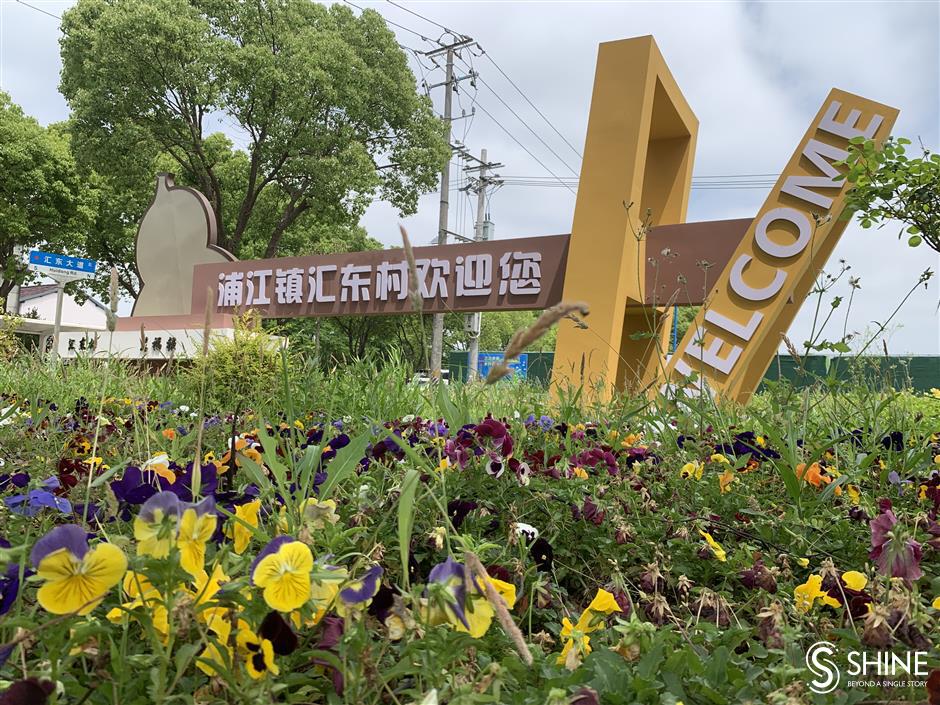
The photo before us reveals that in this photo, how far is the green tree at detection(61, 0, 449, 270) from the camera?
14.6m

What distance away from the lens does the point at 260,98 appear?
1545 cm

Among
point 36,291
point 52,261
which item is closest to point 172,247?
point 52,261

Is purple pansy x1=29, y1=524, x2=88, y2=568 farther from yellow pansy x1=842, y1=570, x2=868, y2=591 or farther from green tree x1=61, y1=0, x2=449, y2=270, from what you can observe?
green tree x1=61, y1=0, x2=449, y2=270

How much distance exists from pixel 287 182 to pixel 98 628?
57.0 ft

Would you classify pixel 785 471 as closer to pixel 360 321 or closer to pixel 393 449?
pixel 393 449

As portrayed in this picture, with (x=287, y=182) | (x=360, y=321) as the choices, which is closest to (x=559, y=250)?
(x=287, y=182)

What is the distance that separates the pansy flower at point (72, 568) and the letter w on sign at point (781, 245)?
5669 millimetres

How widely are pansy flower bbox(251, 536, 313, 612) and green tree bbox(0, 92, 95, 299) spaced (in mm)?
21905

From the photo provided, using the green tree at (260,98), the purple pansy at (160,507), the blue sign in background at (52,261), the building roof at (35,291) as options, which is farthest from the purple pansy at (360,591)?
the building roof at (35,291)

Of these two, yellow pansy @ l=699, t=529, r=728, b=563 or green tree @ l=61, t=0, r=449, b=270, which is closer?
yellow pansy @ l=699, t=529, r=728, b=563

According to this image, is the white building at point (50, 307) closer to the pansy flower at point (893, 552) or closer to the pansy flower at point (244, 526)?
the pansy flower at point (244, 526)

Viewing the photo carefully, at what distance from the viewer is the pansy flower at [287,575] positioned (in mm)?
671

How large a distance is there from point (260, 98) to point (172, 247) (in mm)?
5058

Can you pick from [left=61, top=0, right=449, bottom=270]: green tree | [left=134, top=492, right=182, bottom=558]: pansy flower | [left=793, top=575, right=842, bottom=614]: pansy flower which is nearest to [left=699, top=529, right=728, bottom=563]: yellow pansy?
[left=793, top=575, right=842, bottom=614]: pansy flower
